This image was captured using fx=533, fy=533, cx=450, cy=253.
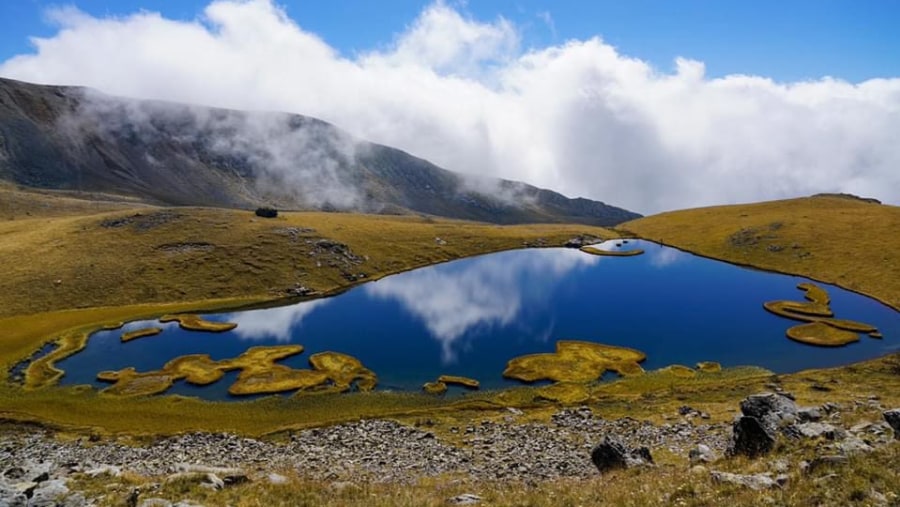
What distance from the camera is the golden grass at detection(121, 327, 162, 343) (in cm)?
8669

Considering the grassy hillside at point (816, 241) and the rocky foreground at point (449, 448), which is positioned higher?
the grassy hillside at point (816, 241)

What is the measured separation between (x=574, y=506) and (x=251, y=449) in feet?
125

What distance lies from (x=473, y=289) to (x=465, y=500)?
336ft

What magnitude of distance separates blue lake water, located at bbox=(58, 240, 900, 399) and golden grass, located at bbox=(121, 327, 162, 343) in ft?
5.26

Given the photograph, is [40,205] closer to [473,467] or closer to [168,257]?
[168,257]

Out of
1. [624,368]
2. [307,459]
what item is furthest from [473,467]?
[624,368]

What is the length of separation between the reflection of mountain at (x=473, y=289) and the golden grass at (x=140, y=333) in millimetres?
43464

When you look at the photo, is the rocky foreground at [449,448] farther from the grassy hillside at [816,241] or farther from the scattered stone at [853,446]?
the grassy hillside at [816,241]

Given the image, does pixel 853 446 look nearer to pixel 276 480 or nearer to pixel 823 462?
pixel 823 462

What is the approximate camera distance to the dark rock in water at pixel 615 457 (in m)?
29.5

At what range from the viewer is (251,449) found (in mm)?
48844

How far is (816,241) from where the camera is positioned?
475ft

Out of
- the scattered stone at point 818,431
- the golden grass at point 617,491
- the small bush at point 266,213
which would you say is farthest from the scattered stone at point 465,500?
the small bush at point 266,213

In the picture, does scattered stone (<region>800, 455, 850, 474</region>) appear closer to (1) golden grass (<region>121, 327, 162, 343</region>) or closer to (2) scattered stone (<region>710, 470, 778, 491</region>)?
(2) scattered stone (<region>710, 470, 778, 491</region>)
